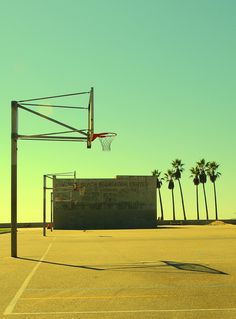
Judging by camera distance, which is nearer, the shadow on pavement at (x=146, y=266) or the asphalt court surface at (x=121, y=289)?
the asphalt court surface at (x=121, y=289)

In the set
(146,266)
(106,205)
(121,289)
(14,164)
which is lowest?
(121,289)

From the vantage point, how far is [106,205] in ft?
324

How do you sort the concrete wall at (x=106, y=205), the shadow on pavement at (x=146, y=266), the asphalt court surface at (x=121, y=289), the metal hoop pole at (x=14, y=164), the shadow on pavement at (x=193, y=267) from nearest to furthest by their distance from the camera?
the asphalt court surface at (x=121, y=289)
the shadow on pavement at (x=193, y=267)
the shadow on pavement at (x=146, y=266)
the metal hoop pole at (x=14, y=164)
the concrete wall at (x=106, y=205)

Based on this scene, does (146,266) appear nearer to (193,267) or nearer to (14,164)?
(193,267)

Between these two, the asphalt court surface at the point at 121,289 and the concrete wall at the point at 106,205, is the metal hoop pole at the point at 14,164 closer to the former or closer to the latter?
the asphalt court surface at the point at 121,289

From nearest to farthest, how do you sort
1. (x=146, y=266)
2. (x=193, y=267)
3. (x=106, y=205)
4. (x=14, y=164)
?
(x=193, y=267) → (x=146, y=266) → (x=14, y=164) → (x=106, y=205)

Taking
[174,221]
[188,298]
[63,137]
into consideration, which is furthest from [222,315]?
[174,221]

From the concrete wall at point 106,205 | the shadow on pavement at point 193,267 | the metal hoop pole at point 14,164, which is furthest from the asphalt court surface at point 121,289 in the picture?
the concrete wall at point 106,205

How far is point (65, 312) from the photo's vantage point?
10523 mm

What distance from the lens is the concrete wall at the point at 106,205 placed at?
3871 inches

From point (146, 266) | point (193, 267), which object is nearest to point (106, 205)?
point (146, 266)

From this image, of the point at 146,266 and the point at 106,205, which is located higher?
the point at 106,205

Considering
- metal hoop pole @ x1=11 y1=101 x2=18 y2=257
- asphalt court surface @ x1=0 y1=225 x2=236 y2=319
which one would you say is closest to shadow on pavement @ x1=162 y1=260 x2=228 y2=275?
asphalt court surface @ x1=0 y1=225 x2=236 y2=319

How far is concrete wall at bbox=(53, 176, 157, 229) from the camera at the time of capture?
323ft
